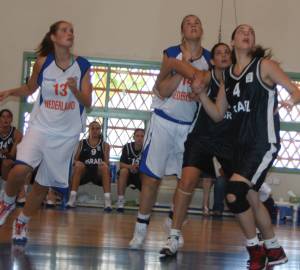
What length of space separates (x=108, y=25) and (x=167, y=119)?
225 inches

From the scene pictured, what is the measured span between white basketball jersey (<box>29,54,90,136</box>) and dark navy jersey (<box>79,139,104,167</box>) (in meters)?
4.46

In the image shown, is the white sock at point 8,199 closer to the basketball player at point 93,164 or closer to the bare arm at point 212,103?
the bare arm at point 212,103

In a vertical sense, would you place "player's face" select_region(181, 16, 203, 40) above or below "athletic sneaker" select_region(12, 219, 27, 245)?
above

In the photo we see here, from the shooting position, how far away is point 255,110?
12.4ft

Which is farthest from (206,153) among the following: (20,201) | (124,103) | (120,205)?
(124,103)

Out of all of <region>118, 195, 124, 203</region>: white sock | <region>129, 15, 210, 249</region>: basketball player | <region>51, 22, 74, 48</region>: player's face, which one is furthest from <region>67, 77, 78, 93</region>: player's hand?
<region>118, 195, 124, 203</region>: white sock

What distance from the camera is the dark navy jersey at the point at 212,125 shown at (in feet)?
14.3

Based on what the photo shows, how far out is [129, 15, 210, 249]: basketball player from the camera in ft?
14.9

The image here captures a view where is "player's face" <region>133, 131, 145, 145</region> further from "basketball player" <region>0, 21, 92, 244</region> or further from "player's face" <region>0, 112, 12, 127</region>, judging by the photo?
"basketball player" <region>0, 21, 92, 244</region>

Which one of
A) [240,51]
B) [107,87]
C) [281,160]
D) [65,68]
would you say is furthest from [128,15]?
[240,51]

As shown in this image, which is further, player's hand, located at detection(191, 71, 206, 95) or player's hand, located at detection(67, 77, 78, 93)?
player's hand, located at detection(67, 77, 78, 93)

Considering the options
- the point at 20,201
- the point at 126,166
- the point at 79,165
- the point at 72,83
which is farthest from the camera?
the point at 126,166

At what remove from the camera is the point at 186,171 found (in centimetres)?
436

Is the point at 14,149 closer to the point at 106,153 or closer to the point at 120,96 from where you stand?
the point at 106,153
